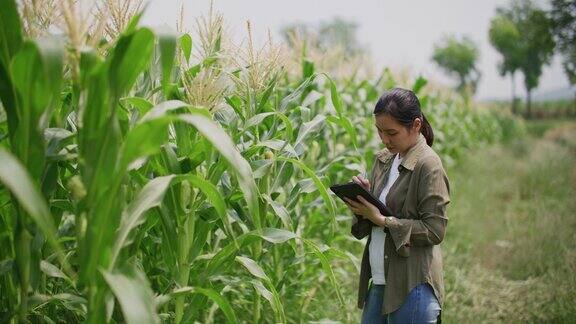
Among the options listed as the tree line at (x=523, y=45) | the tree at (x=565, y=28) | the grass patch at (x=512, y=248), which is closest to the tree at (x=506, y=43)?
the tree line at (x=523, y=45)

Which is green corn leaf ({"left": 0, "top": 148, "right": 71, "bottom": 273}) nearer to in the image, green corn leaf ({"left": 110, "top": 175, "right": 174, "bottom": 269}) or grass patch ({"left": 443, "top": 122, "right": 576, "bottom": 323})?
green corn leaf ({"left": 110, "top": 175, "right": 174, "bottom": 269})

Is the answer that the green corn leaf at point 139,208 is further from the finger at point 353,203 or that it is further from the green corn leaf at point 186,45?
the finger at point 353,203

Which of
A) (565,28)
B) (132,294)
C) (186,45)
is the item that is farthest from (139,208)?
(565,28)

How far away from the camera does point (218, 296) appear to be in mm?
1900

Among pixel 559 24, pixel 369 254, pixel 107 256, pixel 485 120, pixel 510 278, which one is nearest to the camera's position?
pixel 107 256

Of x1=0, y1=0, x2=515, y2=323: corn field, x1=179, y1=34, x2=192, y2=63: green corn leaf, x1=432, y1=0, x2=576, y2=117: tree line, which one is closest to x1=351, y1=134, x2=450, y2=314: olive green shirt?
x1=0, y1=0, x2=515, y2=323: corn field

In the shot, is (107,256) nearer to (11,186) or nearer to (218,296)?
(11,186)

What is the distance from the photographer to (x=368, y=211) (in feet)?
7.50

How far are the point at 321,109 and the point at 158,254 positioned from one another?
213 centimetres

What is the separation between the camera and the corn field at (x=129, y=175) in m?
1.40

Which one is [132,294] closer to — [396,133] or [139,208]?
[139,208]

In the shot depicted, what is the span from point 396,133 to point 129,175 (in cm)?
112

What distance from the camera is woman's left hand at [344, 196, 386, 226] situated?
227 centimetres

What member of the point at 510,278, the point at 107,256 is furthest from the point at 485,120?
the point at 107,256
